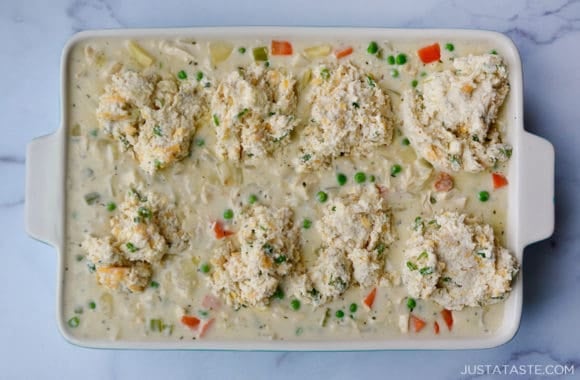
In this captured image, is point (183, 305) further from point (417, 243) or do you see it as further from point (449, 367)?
point (449, 367)

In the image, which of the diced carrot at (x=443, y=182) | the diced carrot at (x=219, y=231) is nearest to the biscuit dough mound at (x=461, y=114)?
the diced carrot at (x=443, y=182)

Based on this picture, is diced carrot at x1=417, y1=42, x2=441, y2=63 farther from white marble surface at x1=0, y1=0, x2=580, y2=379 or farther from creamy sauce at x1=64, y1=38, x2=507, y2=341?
white marble surface at x1=0, y1=0, x2=580, y2=379

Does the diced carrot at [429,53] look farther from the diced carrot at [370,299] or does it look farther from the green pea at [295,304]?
the green pea at [295,304]

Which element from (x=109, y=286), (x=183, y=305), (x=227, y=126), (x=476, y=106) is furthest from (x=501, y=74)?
(x=109, y=286)

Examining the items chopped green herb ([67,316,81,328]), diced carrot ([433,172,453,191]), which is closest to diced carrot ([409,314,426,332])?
diced carrot ([433,172,453,191])

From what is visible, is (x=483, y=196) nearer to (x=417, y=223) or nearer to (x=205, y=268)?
(x=417, y=223)
